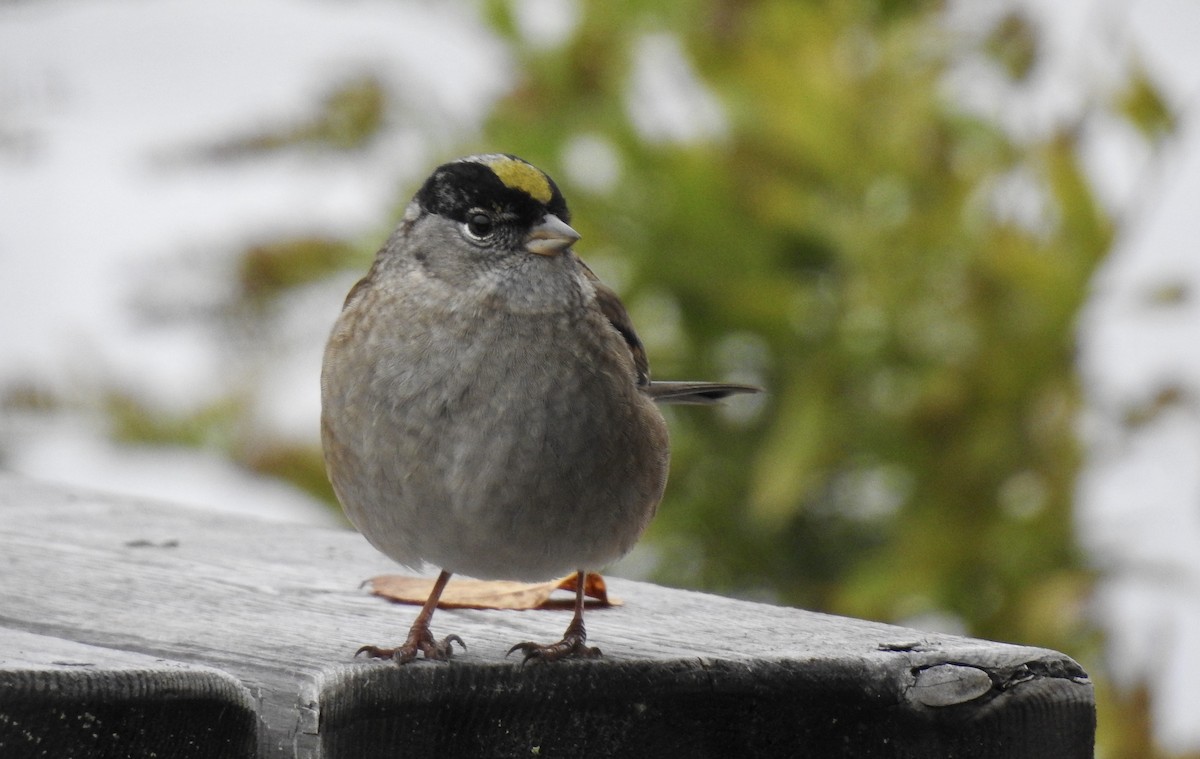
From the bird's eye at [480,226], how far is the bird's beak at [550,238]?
0.24ft

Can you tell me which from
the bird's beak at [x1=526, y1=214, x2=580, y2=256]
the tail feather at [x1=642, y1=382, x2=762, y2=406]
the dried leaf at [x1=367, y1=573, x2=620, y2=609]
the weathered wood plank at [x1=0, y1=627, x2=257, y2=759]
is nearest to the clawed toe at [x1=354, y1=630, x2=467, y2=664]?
the weathered wood plank at [x1=0, y1=627, x2=257, y2=759]

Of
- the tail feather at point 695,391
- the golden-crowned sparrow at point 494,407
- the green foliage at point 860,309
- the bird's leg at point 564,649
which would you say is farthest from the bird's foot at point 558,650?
the green foliage at point 860,309

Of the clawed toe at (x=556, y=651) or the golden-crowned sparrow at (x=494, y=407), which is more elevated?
the golden-crowned sparrow at (x=494, y=407)

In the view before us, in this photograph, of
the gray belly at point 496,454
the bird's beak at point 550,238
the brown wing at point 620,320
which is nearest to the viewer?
the gray belly at point 496,454

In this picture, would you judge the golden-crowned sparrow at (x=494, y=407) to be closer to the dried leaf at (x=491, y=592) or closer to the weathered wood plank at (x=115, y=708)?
the dried leaf at (x=491, y=592)

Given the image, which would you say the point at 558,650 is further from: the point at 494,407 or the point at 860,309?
the point at 860,309

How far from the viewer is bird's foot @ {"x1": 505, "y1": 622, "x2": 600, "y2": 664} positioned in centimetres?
199

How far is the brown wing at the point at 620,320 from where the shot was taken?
8.89 ft

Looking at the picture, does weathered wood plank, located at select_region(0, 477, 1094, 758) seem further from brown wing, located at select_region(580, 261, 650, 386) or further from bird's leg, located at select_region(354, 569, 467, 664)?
brown wing, located at select_region(580, 261, 650, 386)

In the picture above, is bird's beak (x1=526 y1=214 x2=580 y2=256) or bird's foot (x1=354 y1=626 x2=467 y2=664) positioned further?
bird's beak (x1=526 y1=214 x2=580 y2=256)

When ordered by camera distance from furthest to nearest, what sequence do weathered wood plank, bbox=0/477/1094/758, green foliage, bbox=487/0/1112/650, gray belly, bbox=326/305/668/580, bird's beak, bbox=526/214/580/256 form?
green foliage, bbox=487/0/1112/650, bird's beak, bbox=526/214/580/256, gray belly, bbox=326/305/668/580, weathered wood plank, bbox=0/477/1094/758

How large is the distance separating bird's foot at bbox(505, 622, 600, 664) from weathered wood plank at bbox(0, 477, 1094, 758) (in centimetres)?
3

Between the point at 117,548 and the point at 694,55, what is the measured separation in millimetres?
3077

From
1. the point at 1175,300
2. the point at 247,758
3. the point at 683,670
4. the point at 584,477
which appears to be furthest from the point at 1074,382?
the point at 247,758
